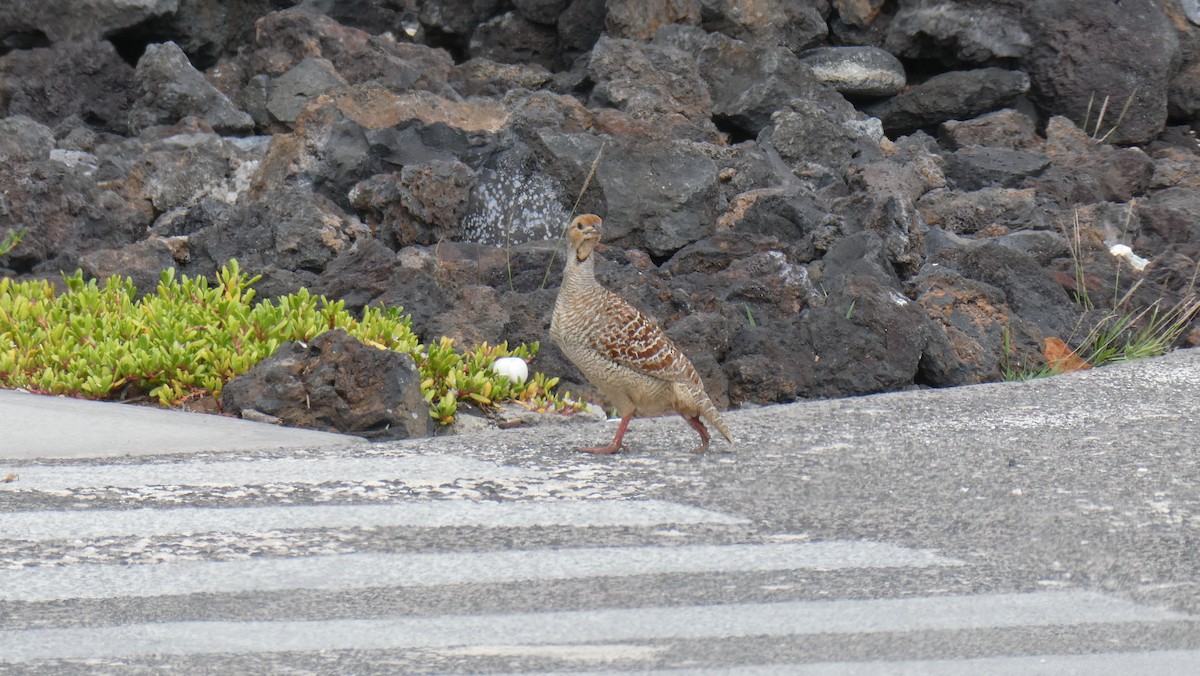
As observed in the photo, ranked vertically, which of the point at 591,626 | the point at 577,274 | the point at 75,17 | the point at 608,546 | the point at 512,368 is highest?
the point at 577,274

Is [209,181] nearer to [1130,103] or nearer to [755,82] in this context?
[755,82]

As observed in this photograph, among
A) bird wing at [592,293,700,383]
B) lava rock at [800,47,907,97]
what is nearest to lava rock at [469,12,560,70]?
lava rock at [800,47,907,97]

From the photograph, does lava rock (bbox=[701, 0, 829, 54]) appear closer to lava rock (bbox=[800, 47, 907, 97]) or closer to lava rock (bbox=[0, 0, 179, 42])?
lava rock (bbox=[800, 47, 907, 97])

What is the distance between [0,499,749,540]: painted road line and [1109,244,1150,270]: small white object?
7.60m

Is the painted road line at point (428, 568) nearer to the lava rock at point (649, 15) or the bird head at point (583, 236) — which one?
the bird head at point (583, 236)

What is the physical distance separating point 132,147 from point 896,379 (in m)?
9.22

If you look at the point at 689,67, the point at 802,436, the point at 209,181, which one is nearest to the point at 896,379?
the point at 802,436

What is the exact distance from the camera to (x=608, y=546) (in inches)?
224

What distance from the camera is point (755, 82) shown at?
18.1 metres

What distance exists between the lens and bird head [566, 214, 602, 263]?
7418 millimetres

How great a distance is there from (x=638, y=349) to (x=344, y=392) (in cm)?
177

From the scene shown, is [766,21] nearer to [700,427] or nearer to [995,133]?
[995,133]

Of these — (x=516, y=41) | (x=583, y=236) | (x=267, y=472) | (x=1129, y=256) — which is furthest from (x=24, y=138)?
(x=1129, y=256)

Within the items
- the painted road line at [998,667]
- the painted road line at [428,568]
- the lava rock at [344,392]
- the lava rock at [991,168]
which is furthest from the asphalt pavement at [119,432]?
the lava rock at [991,168]
